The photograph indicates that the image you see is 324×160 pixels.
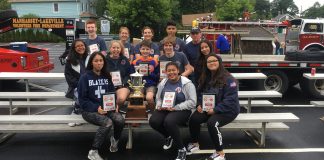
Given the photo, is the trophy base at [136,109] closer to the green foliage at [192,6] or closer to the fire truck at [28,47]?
the fire truck at [28,47]

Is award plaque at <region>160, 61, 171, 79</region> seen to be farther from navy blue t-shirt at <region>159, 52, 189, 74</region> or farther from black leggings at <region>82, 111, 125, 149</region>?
black leggings at <region>82, 111, 125, 149</region>

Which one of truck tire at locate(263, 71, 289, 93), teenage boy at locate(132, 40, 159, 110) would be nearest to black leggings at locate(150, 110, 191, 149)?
teenage boy at locate(132, 40, 159, 110)

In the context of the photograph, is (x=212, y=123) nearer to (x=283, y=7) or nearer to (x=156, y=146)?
(x=156, y=146)

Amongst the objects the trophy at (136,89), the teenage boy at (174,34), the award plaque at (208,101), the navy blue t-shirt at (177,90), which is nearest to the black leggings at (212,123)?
the award plaque at (208,101)

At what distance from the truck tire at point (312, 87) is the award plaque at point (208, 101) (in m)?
4.96

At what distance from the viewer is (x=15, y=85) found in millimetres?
10734

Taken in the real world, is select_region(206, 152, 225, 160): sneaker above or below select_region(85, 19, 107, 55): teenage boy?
below

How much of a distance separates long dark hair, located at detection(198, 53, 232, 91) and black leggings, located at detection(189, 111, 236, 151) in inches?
16.3

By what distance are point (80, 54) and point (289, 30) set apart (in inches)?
529

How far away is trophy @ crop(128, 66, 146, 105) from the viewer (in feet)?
18.1

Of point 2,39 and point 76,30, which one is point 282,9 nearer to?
point 2,39

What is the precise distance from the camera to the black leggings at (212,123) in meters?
5.01

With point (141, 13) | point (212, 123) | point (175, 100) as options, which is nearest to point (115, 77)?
point (175, 100)

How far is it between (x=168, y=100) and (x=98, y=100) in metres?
0.99
